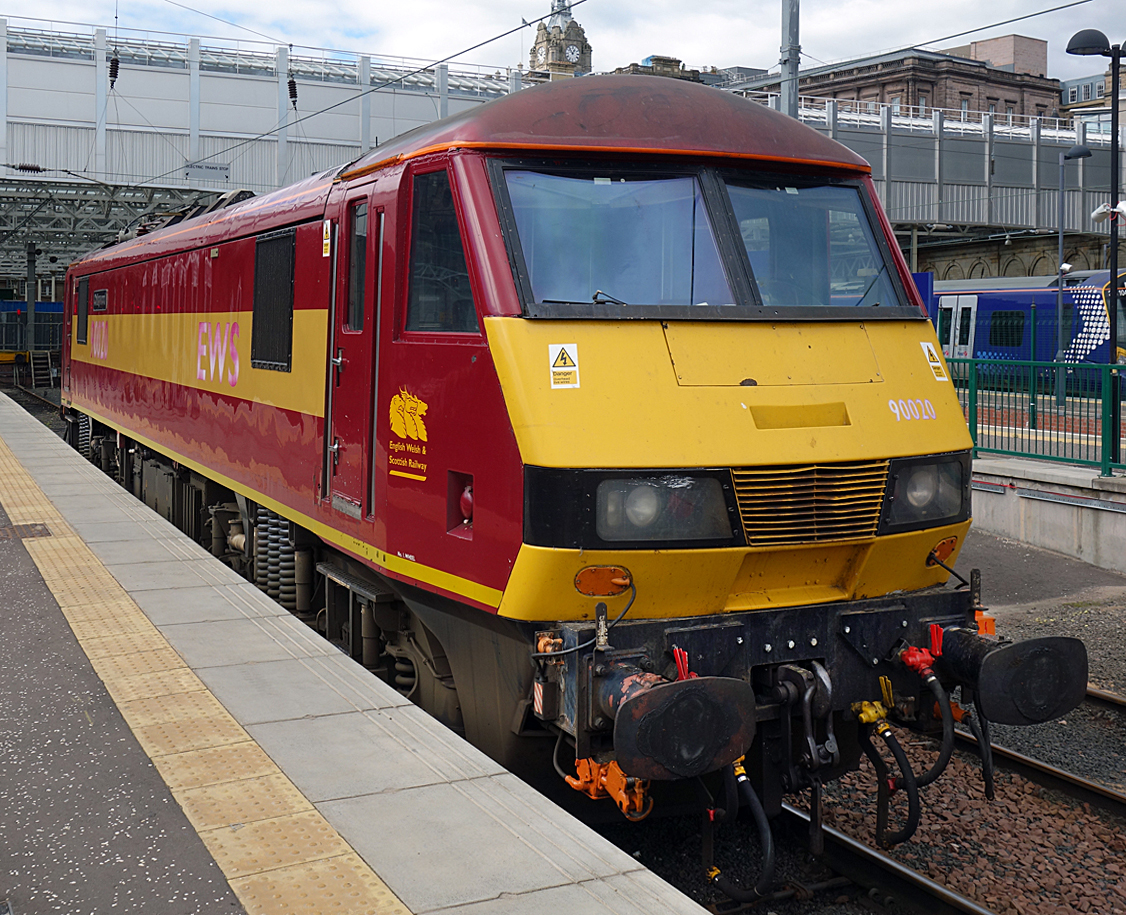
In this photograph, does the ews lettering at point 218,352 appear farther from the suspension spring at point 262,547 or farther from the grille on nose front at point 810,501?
the grille on nose front at point 810,501

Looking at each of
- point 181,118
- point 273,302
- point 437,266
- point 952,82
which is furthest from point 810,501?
point 952,82

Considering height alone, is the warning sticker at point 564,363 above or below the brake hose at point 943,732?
above

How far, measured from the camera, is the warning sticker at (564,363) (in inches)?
182

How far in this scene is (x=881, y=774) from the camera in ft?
16.6

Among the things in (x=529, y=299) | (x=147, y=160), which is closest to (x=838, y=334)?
(x=529, y=299)

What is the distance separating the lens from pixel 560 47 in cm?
9688

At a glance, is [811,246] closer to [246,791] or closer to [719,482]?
[719,482]

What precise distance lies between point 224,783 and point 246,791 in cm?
13

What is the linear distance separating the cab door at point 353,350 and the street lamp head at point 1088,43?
51.1 feet

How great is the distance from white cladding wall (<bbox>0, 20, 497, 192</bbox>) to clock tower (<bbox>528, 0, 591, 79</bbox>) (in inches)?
2193

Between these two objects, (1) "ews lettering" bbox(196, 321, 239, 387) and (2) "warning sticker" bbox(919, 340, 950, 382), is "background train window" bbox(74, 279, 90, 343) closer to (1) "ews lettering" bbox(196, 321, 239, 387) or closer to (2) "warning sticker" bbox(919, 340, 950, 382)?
(1) "ews lettering" bbox(196, 321, 239, 387)

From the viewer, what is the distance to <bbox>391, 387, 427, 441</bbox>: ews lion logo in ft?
17.6

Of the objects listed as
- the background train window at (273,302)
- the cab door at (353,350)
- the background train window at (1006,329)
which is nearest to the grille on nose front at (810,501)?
the cab door at (353,350)

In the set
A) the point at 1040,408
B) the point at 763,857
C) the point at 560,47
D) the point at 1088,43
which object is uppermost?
the point at 560,47
